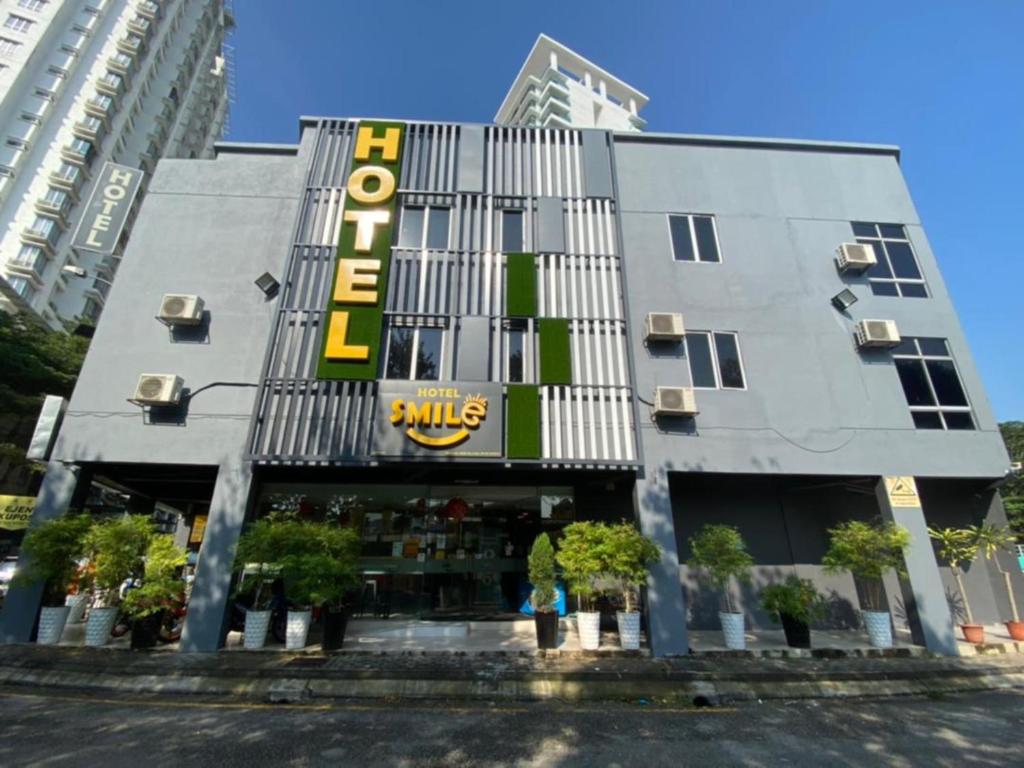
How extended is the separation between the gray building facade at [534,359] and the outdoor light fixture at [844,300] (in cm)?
19

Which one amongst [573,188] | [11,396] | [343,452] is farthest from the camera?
[11,396]

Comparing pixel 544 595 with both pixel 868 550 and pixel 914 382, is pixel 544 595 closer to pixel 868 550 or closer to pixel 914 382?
pixel 868 550

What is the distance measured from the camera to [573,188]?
43.5ft

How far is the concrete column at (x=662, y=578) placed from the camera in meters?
9.16

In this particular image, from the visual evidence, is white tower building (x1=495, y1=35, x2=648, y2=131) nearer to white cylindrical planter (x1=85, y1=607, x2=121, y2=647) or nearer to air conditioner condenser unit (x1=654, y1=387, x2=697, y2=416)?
air conditioner condenser unit (x1=654, y1=387, x2=697, y2=416)

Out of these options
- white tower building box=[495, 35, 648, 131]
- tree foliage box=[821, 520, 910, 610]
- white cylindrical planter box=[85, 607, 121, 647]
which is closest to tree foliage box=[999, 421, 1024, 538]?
tree foliage box=[821, 520, 910, 610]

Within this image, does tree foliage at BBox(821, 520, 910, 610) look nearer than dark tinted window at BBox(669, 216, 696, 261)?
Yes

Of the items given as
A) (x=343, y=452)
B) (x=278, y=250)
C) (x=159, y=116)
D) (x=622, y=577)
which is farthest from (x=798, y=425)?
(x=159, y=116)

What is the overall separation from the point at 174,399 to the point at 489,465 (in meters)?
6.75

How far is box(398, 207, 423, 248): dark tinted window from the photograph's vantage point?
40.9ft

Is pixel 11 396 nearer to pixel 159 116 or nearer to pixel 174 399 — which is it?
pixel 174 399

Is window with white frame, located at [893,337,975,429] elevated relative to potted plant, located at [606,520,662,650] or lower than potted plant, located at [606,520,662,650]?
elevated

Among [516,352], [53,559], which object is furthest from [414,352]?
[53,559]

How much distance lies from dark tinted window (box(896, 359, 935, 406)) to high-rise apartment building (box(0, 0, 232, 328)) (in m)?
43.8
